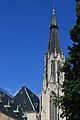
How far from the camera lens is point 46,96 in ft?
233

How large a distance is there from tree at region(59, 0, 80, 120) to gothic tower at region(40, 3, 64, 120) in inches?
1767

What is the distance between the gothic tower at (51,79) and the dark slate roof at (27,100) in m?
→ 4.33

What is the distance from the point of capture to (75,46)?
22.6 metres

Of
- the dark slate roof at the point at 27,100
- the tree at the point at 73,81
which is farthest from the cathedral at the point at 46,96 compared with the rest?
the tree at the point at 73,81

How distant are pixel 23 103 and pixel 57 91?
9926mm

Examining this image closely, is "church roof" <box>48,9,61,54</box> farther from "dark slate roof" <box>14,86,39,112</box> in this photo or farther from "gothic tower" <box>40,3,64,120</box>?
"dark slate roof" <box>14,86,39,112</box>

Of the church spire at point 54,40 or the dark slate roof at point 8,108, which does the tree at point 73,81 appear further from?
the church spire at point 54,40

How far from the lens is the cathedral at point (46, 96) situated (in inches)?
2692

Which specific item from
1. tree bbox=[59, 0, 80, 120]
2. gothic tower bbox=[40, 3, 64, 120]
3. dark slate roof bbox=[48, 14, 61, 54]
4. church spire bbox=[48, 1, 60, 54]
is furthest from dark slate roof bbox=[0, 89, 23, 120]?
tree bbox=[59, 0, 80, 120]

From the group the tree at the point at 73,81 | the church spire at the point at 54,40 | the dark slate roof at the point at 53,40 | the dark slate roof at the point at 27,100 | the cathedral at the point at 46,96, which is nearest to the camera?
the tree at the point at 73,81

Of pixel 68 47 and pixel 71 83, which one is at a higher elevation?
pixel 68 47

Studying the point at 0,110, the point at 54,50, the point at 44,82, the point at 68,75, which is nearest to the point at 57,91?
the point at 44,82

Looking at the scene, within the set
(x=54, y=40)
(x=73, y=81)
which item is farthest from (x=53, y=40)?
(x=73, y=81)

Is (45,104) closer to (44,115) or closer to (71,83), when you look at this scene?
(44,115)
